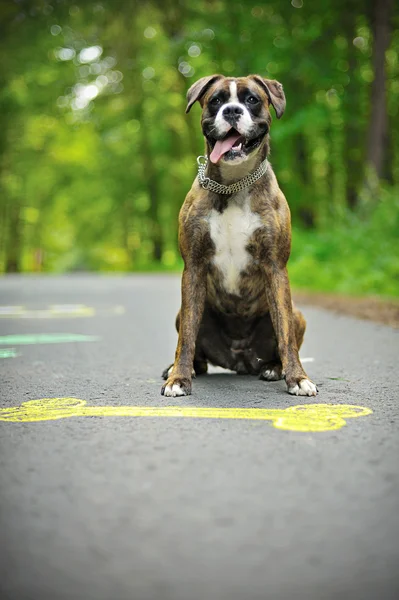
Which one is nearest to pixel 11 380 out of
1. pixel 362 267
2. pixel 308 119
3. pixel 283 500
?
pixel 283 500

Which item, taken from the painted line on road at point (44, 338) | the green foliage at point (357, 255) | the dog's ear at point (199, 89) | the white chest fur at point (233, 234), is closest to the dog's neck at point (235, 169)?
the white chest fur at point (233, 234)

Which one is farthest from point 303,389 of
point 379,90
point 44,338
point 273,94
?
point 379,90

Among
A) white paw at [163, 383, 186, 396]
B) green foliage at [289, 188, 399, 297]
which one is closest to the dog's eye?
white paw at [163, 383, 186, 396]

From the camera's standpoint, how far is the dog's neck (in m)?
4.30

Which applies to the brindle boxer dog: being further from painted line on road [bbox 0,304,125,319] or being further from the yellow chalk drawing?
painted line on road [bbox 0,304,125,319]

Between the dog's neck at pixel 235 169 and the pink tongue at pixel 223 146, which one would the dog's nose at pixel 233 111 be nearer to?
the pink tongue at pixel 223 146

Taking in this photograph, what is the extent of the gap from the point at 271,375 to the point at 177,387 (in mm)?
775

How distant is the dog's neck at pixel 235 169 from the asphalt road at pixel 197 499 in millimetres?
1201

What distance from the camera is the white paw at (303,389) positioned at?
12.9ft

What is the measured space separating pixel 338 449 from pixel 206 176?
2152mm

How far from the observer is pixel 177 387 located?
397cm

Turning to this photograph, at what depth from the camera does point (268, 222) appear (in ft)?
13.9

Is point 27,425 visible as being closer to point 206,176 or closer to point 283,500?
point 283,500

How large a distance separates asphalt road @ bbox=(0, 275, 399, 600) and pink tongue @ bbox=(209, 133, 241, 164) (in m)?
1.33
